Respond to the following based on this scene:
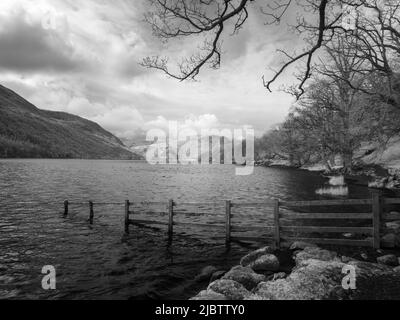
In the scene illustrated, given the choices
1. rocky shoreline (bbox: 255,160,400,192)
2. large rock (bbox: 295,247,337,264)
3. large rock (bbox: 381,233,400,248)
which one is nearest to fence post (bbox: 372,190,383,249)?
large rock (bbox: 381,233,400,248)

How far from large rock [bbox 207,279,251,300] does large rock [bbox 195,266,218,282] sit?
6.88 ft

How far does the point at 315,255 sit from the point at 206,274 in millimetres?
4178

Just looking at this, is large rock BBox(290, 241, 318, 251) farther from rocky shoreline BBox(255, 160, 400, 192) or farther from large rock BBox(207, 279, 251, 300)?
rocky shoreline BBox(255, 160, 400, 192)

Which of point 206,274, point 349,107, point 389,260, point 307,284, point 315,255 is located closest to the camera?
point 307,284

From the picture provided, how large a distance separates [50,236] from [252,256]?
12.1 metres

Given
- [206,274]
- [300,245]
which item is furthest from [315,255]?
[206,274]

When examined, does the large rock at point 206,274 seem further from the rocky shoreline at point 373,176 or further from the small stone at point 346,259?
the rocky shoreline at point 373,176

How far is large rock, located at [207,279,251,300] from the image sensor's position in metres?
8.58

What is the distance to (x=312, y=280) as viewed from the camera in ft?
29.3

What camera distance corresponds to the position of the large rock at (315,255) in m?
11.2

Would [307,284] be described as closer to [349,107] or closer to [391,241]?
[391,241]

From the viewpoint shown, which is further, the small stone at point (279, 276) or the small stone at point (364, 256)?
the small stone at point (364, 256)

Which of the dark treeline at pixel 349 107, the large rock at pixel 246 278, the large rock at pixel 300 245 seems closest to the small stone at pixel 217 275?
the large rock at pixel 246 278
